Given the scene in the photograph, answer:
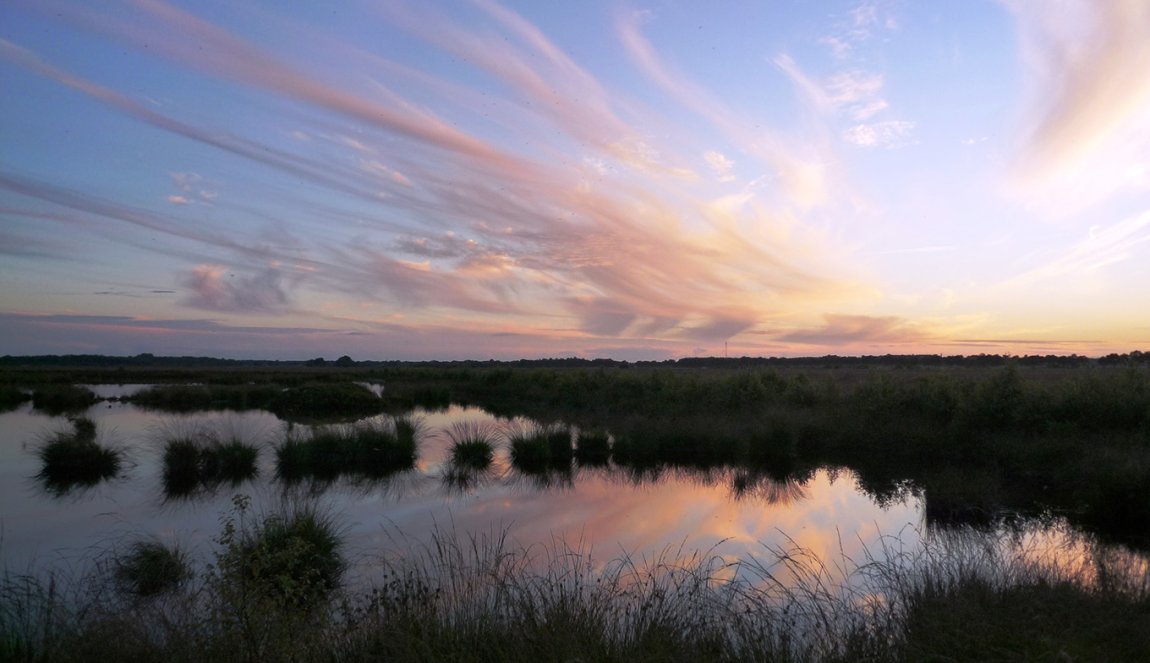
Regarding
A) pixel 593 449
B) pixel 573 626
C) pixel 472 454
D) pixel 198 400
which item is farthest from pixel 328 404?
pixel 573 626

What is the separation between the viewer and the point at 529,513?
12875 millimetres

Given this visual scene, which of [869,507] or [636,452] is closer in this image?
[869,507]

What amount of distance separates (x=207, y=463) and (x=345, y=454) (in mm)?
3078

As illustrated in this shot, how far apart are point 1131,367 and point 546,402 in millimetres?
27640

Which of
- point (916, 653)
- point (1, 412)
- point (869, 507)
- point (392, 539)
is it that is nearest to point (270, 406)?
point (1, 412)

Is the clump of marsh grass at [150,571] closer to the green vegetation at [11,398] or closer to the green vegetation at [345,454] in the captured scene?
the green vegetation at [345,454]

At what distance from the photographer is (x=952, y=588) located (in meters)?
6.54

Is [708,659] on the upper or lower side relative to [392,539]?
upper

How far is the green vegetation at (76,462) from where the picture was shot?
15.8 meters

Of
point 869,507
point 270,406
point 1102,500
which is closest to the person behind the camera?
point 1102,500

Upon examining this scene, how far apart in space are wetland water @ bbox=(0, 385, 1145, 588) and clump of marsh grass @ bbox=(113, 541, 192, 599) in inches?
32.7

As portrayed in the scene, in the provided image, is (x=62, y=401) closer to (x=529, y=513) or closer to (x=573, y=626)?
(x=529, y=513)

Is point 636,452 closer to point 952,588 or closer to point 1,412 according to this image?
point 952,588

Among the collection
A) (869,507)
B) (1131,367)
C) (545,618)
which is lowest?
(869,507)
